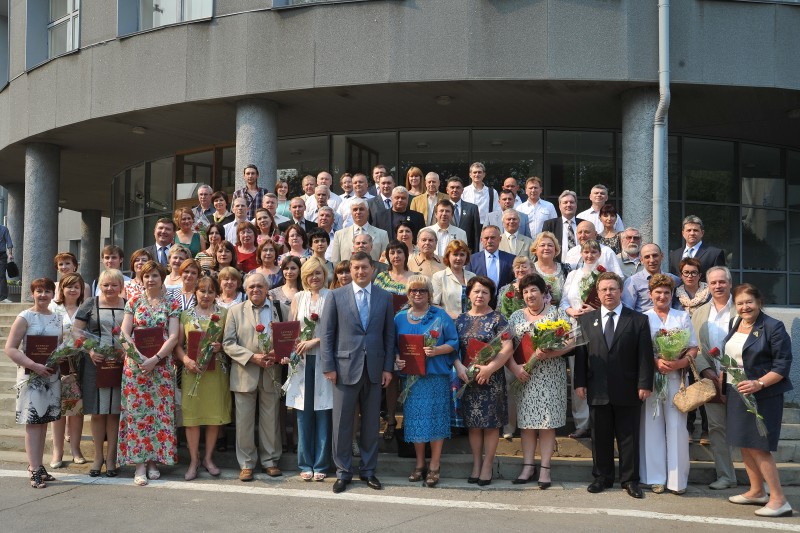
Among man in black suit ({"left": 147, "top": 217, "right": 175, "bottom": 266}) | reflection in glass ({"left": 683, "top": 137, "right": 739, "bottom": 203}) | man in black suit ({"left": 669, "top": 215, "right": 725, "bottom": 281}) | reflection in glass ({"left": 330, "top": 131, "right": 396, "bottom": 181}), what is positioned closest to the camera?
man in black suit ({"left": 669, "top": 215, "right": 725, "bottom": 281})

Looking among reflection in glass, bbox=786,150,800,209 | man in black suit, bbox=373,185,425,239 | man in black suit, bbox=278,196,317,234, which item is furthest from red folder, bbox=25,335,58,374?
reflection in glass, bbox=786,150,800,209

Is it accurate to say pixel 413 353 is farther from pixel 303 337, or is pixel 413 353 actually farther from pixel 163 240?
pixel 163 240

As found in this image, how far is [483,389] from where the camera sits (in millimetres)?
7805

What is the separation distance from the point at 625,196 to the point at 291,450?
7.10m

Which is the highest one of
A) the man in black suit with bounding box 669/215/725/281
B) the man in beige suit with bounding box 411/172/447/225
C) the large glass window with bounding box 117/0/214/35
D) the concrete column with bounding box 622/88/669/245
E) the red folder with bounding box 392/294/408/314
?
the large glass window with bounding box 117/0/214/35

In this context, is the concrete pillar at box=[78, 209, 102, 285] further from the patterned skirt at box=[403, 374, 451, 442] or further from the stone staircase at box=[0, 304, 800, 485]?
the patterned skirt at box=[403, 374, 451, 442]

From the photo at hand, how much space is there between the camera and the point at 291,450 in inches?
341

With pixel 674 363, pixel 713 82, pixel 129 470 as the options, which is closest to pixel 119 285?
pixel 129 470

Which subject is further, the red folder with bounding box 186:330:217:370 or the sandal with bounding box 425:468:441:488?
the red folder with bounding box 186:330:217:370

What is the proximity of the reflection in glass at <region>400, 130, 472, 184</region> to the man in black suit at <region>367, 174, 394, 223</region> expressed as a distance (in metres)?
5.25

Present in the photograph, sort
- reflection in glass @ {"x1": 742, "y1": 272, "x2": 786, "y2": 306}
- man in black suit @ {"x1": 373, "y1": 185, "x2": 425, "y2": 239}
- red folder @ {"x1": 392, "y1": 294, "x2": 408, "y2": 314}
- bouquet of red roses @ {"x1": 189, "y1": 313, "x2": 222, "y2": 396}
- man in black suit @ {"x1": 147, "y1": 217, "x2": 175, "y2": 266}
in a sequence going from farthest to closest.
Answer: reflection in glass @ {"x1": 742, "y1": 272, "x2": 786, "y2": 306}, man in black suit @ {"x1": 373, "y1": 185, "x2": 425, "y2": 239}, man in black suit @ {"x1": 147, "y1": 217, "x2": 175, "y2": 266}, red folder @ {"x1": 392, "y1": 294, "x2": 408, "y2": 314}, bouquet of red roses @ {"x1": 189, "y1": 313, "x2": 222, "y2": 396}

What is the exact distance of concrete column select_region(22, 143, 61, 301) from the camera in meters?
17.2

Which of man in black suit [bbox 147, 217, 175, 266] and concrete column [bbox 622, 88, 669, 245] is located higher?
concrete column [bbox 622, 88, 669, 245]

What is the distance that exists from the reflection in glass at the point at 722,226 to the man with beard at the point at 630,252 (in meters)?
7.85
